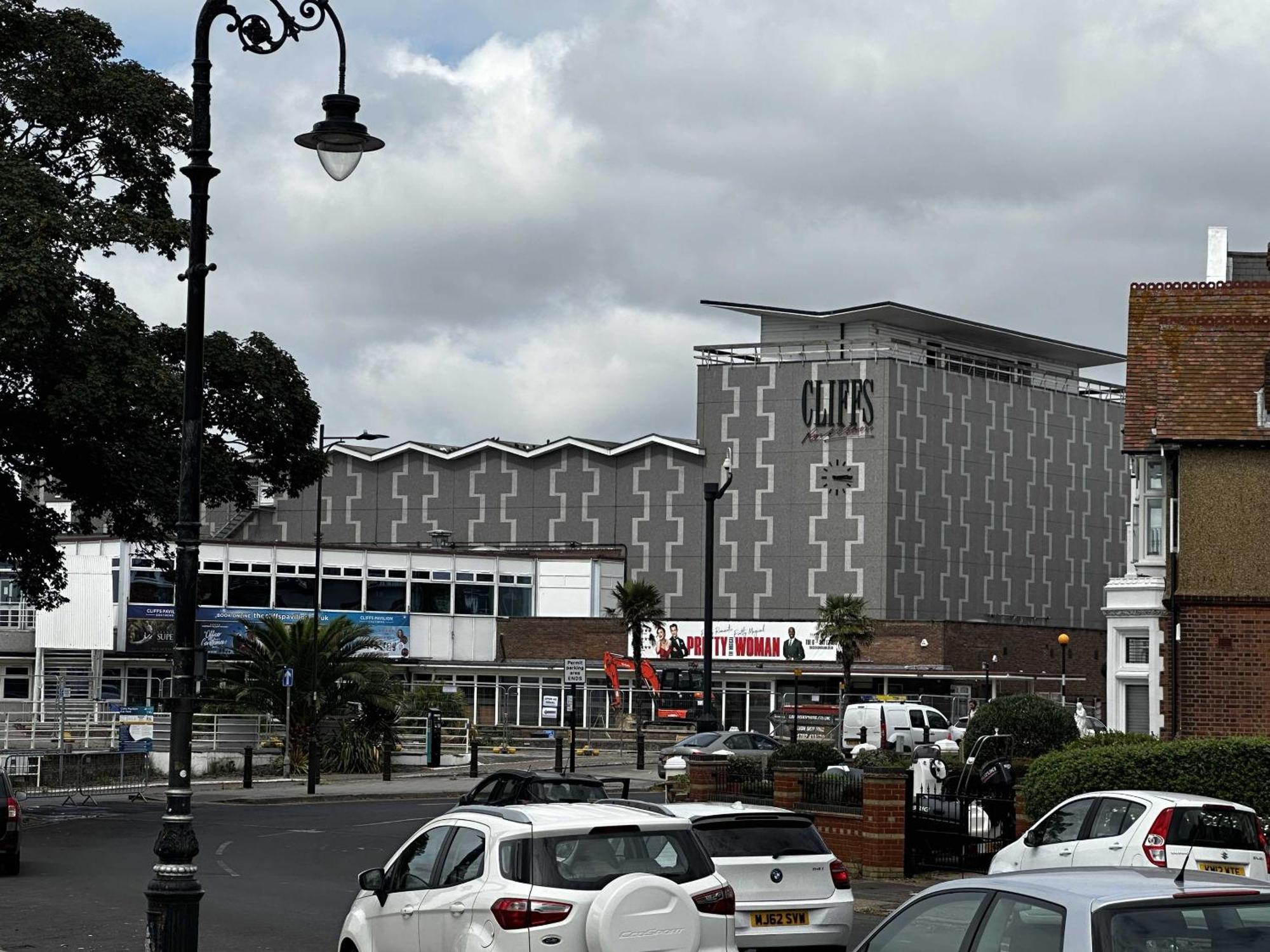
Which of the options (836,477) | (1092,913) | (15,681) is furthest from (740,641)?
(1092,913)

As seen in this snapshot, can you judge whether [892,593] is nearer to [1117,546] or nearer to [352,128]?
[1117,546]

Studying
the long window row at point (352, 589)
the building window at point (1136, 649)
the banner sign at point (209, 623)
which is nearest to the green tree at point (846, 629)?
the long window row at point (352, 589)

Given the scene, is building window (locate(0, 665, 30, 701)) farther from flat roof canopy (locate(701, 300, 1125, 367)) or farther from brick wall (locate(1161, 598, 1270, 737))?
brick wall (locate(1161, 598, 1270, 737))

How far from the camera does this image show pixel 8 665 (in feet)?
243

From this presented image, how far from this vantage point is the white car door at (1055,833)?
1811 centimetres

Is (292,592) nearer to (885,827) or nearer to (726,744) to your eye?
(726,744)

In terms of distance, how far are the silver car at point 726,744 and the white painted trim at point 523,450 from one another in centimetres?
4364

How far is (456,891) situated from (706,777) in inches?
611

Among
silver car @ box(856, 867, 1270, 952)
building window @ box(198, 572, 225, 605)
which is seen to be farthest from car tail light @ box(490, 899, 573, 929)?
building window @ box(198, 572, 225, 605)

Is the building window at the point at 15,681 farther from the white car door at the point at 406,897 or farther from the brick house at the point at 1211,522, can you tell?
the white car door at the point at 406,897

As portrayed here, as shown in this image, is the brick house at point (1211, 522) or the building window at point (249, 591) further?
the building window at point (249, 591)

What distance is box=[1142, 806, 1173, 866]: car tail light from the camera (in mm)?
17094

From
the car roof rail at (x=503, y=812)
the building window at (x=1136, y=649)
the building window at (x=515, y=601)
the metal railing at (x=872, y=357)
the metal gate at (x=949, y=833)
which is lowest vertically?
the metal gate at (x=949, y=833)

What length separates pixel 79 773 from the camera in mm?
42156
